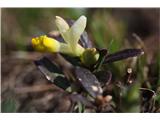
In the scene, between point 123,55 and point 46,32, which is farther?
point 46,32

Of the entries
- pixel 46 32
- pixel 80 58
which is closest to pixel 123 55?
pixel 80 58

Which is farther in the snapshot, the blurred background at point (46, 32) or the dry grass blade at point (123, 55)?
the blurred background at point (46, 32)

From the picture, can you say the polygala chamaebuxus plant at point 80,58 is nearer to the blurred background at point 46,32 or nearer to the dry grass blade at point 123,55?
the dry grass blade at point 123,55

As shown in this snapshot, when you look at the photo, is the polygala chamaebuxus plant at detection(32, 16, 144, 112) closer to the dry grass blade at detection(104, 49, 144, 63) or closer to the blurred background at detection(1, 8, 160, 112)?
the dry grass blade at detection(104, 49, 144, 63)

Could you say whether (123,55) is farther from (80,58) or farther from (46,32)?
(46,32)

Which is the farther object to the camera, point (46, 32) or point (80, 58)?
point (46, 32)

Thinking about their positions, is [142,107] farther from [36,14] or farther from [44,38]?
[36,14]

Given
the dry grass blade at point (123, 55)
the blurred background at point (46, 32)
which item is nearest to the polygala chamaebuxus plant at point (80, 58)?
the dry grass blade at point (123, 55)
